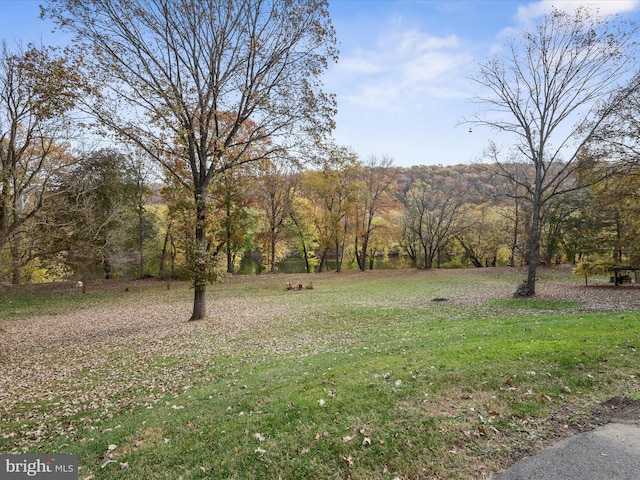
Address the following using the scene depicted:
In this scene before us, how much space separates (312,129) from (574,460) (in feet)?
38.5

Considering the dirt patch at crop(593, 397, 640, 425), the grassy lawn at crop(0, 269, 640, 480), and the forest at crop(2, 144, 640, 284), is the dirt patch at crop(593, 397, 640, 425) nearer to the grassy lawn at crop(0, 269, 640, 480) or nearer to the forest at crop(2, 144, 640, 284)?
the grassy lawn at crop(0, 269, 640, 480)

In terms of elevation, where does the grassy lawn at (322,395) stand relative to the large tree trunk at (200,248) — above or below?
below

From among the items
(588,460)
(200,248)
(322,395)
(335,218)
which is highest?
(335,218)

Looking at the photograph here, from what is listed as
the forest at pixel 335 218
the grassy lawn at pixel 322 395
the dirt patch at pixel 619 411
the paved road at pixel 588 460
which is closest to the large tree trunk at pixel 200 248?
the grassy lawn at pixel 322 395

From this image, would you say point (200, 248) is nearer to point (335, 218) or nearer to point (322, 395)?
point (322, 395)

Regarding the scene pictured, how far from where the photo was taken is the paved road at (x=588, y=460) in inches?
119

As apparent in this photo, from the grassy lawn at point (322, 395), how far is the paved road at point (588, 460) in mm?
158

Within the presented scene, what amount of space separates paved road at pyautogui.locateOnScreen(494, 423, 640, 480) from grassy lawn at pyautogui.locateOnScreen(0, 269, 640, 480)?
6.2 inches

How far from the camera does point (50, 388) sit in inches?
269

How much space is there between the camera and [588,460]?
3.21m

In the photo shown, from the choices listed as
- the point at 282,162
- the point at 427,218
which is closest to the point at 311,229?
the point at 427,218

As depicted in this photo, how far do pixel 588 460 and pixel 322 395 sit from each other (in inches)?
127

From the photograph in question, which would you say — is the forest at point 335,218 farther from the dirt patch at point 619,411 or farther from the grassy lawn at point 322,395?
the dirt patch at point 619,411

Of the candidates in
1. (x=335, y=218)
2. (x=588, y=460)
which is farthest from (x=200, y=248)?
(x=335, y=218)
